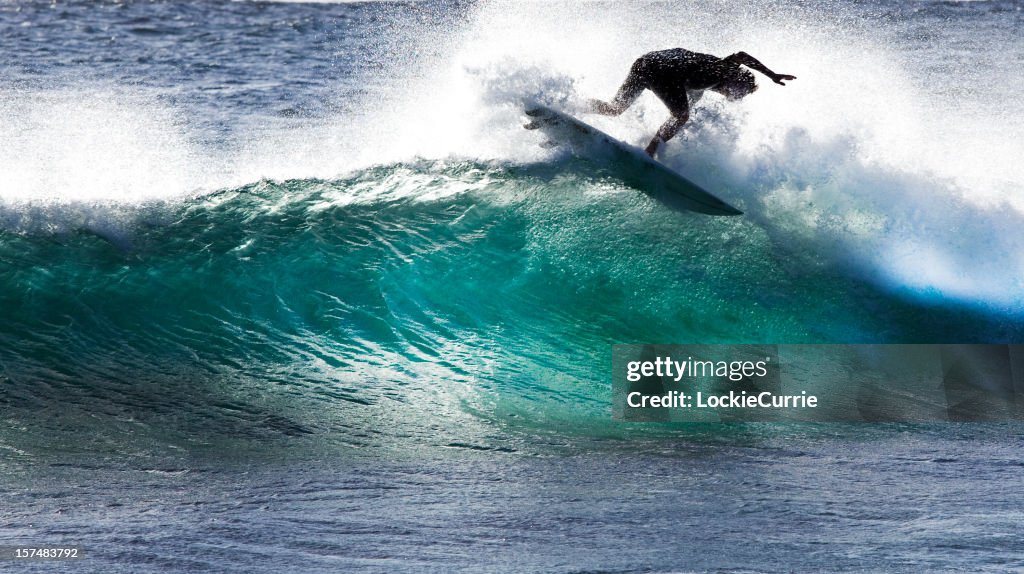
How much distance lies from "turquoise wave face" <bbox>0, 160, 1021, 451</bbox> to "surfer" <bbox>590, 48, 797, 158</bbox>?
59cm

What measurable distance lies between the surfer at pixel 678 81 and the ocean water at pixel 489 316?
348 millimetres

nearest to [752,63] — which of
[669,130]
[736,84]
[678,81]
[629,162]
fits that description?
[736,84]

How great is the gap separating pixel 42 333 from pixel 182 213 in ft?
5.33

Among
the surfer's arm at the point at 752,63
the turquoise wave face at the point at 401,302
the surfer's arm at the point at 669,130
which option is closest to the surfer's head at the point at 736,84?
the surfer's arm at the point at 752,63

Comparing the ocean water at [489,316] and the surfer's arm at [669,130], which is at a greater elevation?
the surfer's arm at [669,130]

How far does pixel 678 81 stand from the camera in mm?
7551

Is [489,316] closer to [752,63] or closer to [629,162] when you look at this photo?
[629,162]

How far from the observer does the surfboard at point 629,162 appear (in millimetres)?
7625

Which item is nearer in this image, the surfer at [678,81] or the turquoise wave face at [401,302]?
the turquoise wave face at [401,302]

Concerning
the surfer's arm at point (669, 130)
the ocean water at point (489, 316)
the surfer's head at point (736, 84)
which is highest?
the surfer's head at point (736, 84)

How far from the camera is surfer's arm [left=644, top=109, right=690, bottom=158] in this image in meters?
7.65

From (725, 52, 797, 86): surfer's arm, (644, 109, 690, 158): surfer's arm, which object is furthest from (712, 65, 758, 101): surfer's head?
(644, 109, 690, 158): surfer's arm

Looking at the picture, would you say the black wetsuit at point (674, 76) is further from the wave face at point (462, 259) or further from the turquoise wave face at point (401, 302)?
the turquoise wave face at point (401, 302)

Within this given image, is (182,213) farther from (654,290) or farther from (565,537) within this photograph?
(565,537)
